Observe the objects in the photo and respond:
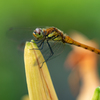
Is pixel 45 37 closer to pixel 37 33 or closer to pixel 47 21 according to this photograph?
pixel 37 33

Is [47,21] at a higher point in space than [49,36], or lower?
higher

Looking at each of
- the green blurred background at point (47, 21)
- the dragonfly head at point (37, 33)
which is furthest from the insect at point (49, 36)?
the green blurred background at point (47, 21)

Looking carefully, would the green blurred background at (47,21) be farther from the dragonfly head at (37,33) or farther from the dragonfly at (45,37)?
the dragonfly head at (37,33)

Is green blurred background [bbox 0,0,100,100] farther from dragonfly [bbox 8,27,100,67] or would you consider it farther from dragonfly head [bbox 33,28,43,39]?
dragonfly head [bbox 33,28,43,39]

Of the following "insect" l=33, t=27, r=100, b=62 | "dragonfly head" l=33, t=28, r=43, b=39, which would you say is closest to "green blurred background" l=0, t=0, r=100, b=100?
"insect" l=33, t=27, r=100, b=62

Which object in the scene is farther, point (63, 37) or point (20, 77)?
point (20, 77)

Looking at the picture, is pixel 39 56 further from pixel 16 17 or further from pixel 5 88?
pixel 16 17

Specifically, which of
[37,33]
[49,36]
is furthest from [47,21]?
[37,33]

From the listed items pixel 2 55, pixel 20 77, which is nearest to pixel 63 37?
pixel 20 77
